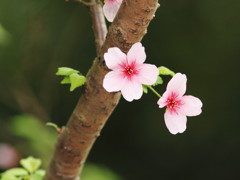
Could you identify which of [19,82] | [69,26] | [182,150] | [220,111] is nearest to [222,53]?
[220,111]

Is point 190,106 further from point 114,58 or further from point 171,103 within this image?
point 114,58

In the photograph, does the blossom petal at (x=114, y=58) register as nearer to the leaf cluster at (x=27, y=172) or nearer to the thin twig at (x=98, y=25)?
the thin twig at (x=98, y=25)

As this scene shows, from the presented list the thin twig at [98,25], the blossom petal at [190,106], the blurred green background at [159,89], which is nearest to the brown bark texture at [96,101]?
the thin twig at [98,25]

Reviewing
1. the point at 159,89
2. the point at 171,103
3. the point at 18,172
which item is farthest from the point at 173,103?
the point at 159,89

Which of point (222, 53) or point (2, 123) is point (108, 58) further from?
point (222, 53)

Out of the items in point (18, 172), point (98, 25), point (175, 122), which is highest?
point (98, 25)

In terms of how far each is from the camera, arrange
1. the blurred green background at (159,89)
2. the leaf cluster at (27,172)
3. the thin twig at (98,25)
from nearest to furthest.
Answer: the thin twig at (98,25) → the leaf cluster at (27,172) → the blurred green background at (159,89)

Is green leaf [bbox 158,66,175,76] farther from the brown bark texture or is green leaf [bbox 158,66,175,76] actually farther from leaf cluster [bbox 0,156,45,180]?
leaf cluster [bbox 0,156,45,180]
